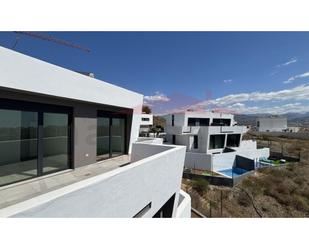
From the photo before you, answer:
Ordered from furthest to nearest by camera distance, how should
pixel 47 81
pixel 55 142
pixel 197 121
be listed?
pixel 197 121
pixel 55 142
pixel 47 81

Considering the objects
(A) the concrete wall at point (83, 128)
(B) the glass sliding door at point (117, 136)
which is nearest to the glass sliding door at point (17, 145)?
(A) the concrete wall at point (83, 128)

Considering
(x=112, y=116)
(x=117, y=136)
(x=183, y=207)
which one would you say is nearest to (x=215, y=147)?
(x=117, y=136)

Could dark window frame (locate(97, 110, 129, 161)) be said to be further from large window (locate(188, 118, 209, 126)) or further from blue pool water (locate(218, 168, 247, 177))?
large window (locate(188, 118, 209, 126))

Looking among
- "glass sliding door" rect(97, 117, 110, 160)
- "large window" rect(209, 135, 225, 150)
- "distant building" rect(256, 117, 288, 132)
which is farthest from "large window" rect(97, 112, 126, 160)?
"distant building" rect(256, 117, 288, 132)

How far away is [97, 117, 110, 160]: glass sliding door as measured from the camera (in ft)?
23.9

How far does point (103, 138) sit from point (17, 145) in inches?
125

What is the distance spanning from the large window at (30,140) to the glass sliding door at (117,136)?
2.51 m

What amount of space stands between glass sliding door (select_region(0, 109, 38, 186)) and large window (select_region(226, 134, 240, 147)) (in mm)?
25138

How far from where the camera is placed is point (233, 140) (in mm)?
26344

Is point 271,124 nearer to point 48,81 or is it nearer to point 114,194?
point 48,81

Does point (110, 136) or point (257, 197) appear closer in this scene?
point (110, 136)
